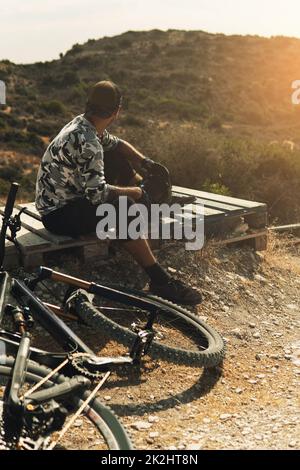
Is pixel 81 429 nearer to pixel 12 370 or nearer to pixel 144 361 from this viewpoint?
pixel 12 370

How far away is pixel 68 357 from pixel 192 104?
31474 mm

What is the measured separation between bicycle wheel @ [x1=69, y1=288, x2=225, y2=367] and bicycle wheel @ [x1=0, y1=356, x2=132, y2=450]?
792 mm

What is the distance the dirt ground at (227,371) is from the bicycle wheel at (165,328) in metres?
0.22

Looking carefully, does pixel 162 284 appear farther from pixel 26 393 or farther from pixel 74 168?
pixel 26 393

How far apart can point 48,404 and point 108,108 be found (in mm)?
2636

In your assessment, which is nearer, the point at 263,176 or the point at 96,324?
the point at 96,324

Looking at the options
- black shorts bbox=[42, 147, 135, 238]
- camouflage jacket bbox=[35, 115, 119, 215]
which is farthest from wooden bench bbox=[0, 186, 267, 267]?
camouflage jacket bbox=[35, 115, 119, 215]

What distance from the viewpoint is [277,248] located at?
7746mm

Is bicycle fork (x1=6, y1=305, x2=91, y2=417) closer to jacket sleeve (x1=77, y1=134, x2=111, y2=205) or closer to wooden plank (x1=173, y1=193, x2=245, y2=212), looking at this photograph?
jacket sleeve (x1=77, y1=134, x2=111, y2=205)

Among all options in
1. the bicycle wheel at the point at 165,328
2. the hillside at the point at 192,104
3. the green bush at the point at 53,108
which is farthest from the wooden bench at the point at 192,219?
the green bush at the point at 53,108

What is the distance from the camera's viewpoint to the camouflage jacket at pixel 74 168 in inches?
186

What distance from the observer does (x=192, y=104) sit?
33.7 metres

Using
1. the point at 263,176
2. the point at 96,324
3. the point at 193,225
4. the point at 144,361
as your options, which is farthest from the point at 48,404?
the point at 263,176

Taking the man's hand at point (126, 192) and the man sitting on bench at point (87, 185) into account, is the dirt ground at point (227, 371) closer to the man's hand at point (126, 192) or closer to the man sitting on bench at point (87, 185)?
the man sitting on bench at point (87, 185)
